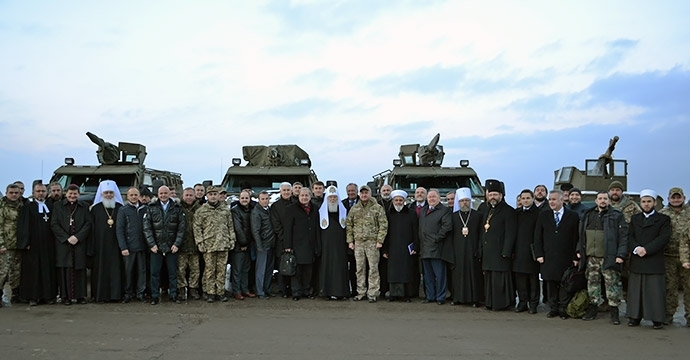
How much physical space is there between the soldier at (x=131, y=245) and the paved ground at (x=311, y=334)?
38 centimetres

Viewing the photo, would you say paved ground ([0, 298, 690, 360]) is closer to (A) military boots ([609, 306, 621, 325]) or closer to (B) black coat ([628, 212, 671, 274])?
(A) military boots ([609, 306, 621, 325])

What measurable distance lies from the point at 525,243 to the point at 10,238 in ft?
24.2

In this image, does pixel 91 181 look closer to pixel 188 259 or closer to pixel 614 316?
pixel 188 259

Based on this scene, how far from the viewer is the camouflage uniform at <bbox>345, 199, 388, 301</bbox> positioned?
989cm

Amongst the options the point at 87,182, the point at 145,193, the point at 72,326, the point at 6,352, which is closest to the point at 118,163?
the point at 87,182

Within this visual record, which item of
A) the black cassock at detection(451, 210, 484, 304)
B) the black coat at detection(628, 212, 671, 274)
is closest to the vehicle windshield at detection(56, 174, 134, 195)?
the black cassock at detection(451, 210, 484, 304)

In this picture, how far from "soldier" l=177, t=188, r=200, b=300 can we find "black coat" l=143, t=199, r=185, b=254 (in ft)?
0.49

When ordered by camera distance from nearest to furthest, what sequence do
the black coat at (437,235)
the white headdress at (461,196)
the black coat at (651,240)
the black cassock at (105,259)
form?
the black coat at (651,240) < the black cassock at (105,259) < the black coat at (437,235) < the white headdress at (461,196)

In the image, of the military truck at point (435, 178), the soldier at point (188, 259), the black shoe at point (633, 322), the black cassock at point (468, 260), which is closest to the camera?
the black shoe at point (633, 322)

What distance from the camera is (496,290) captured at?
9172mm

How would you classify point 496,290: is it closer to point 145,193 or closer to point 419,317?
point 419,317

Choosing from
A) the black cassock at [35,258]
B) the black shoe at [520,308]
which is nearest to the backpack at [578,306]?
the black shoe at [520,308]

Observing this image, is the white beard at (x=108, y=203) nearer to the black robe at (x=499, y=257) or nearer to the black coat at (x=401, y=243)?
the black coat at (x=401, y=243)

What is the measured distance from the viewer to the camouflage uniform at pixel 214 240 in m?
9.57
